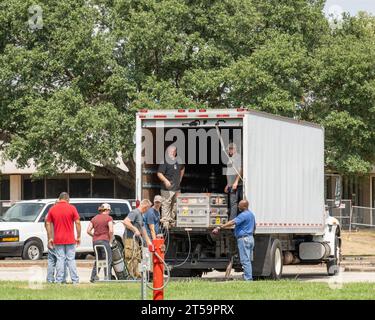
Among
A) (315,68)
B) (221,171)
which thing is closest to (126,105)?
(315,68)

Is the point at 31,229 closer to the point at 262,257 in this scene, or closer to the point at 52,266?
the point at 262,257

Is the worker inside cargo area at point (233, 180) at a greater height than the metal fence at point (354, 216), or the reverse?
the worker inside cargo area at point (233, 180)

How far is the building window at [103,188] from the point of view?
61875 mm

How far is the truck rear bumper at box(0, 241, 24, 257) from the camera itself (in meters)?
36.2

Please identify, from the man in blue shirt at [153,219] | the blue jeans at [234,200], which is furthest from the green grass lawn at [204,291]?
the blue jeans at [234,200]

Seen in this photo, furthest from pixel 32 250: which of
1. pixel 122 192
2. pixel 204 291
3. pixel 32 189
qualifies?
pixel 32 189

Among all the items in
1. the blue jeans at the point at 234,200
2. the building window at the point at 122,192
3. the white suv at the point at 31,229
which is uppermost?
the building window at the point at 122,192

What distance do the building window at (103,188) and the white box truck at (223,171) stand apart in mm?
34920

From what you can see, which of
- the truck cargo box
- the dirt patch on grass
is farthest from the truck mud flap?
the dirt patch on grass

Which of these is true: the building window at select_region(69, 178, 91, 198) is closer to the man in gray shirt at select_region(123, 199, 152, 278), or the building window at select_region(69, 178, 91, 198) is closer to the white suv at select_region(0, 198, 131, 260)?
the white suv at select_region(0, 198, 131, 260)

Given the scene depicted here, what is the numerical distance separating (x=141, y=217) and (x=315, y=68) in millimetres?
23764

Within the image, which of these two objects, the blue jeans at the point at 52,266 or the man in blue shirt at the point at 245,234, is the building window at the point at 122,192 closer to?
the man in blue shirt at the point at 245,234

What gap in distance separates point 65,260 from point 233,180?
4.05m

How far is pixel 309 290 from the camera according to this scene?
Answer: 64.1 ft
